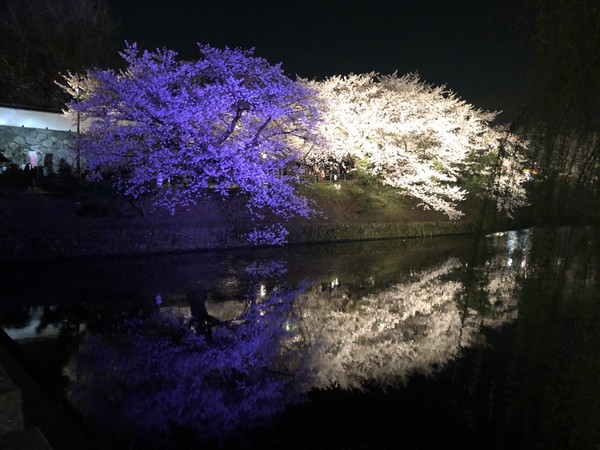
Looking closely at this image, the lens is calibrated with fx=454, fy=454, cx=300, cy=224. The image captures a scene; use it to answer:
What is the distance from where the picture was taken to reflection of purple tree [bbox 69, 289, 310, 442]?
16.1ft

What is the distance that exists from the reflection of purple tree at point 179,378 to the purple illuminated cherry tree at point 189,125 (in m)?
9.82

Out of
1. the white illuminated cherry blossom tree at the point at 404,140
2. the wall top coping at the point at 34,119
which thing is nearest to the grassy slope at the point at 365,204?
the white illuminated cherry blossom tree at the point at 404,140

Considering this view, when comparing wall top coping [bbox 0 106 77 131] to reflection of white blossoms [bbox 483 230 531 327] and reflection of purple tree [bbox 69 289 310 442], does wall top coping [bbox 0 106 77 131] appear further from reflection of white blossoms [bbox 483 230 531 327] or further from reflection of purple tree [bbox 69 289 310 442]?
reflection of white blossoms [bbox 483 230 531 327]

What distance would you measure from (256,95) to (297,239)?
6188 millimetres

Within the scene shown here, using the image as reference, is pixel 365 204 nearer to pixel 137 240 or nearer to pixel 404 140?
pixel 404 140

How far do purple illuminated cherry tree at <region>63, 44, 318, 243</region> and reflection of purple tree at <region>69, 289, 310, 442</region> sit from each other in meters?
9.82

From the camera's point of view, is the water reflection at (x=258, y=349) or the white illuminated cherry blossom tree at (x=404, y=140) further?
the white illuminated cherry blossom tree at (x=404, y=140)

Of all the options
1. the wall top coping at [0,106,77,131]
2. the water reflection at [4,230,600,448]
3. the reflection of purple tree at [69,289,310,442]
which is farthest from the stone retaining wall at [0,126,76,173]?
the reflection of purple tree at [69,289,310,442]

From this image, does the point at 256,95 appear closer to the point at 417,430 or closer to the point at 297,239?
the point at 297,239

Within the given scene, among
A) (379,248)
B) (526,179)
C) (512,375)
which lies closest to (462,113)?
(379,248)

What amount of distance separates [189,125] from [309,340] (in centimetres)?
1176

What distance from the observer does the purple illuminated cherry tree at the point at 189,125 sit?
55.0 ft

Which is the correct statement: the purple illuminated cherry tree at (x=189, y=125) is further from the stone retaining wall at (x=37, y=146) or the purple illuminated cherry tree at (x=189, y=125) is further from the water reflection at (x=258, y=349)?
the water reflection at (x=258, y=349)

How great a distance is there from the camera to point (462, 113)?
25969mm
